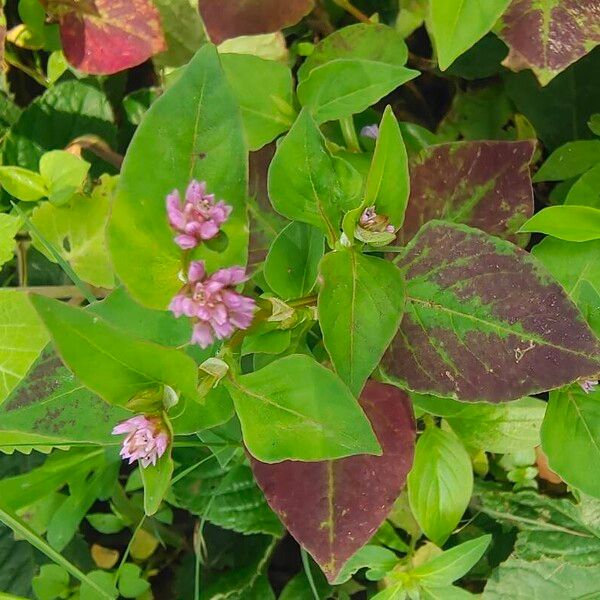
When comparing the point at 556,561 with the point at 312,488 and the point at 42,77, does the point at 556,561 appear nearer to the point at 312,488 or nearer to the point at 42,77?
the point at 312,488

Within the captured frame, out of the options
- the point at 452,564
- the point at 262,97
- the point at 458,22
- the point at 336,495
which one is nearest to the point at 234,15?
the point at 262,97

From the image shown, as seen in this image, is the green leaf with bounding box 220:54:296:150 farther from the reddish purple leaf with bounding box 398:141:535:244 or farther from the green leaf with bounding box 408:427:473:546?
the green leaf with bounding box 408:427:473:546

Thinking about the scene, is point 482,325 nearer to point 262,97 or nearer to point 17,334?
point 262,97

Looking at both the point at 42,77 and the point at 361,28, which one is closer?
the point at 361,28

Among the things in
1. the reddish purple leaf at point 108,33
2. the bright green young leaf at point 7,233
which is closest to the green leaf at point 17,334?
the bright green young leaf at point 7,233

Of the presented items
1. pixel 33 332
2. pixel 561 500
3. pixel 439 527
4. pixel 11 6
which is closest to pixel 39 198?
pixel 33 332

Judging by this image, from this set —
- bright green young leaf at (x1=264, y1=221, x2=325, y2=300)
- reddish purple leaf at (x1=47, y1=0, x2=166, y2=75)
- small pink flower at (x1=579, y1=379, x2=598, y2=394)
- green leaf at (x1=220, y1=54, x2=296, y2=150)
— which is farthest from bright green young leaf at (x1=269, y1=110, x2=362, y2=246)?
reddish purple leaf at (x1=47, y1=0, x2=166, y2=75)
